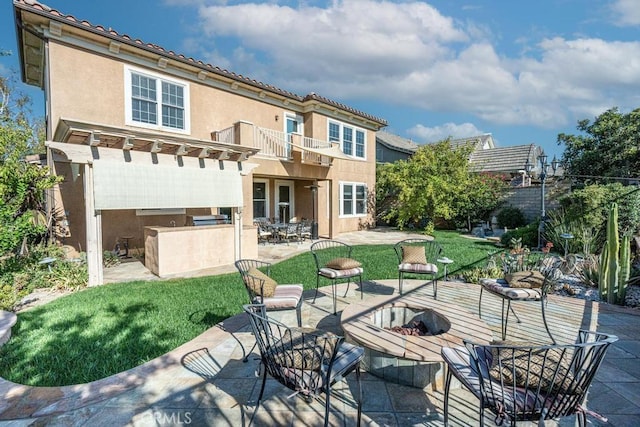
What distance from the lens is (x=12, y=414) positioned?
114 inches

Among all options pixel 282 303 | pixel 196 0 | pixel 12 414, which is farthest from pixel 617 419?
pixel 196 0

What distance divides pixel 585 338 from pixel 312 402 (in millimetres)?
2330

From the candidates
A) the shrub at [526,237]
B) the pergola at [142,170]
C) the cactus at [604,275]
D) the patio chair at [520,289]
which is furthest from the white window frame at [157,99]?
the shrub at [526,237]

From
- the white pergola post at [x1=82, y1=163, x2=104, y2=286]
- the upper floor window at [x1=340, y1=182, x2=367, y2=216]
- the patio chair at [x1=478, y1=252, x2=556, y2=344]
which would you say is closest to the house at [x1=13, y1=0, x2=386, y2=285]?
the white pergola post at [x1=82, y1=163, x2=104, y2=286]

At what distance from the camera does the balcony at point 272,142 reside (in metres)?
11.4

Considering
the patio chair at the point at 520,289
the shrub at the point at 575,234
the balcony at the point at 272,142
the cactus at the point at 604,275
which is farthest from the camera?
the balcony at the point at 272,142

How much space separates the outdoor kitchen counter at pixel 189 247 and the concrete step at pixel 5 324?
3466 millimetres

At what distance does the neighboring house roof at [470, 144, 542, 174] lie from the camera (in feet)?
76.3

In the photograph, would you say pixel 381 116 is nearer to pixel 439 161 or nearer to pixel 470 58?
pixel 439 161

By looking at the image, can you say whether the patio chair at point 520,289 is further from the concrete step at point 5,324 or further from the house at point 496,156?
the house at point 496,156

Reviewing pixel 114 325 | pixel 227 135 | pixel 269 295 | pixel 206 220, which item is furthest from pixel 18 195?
pixel 269 295

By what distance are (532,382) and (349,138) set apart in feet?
53.2

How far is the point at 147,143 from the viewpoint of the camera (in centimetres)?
828

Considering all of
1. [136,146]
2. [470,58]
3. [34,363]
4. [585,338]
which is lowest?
[34,363]
